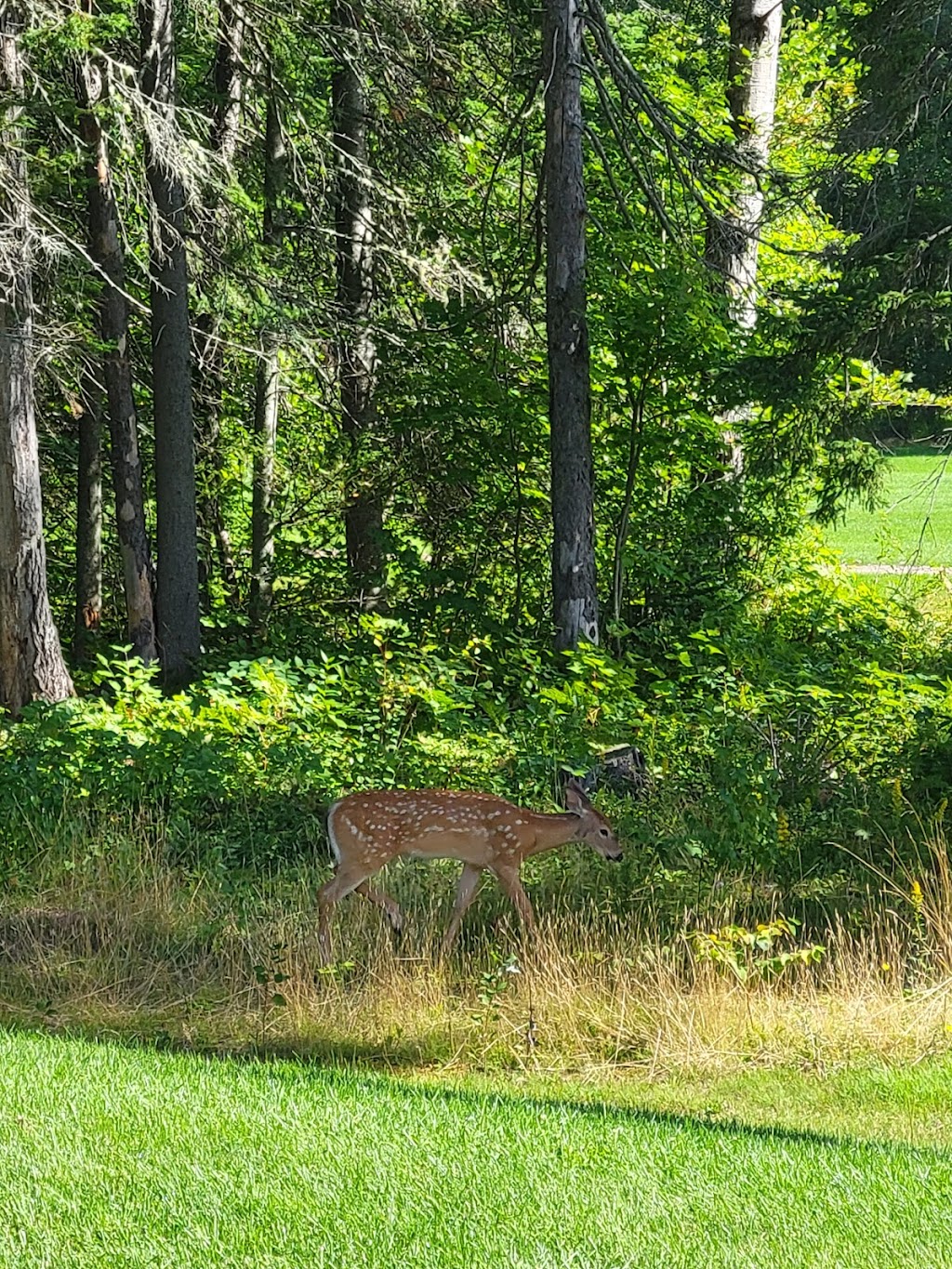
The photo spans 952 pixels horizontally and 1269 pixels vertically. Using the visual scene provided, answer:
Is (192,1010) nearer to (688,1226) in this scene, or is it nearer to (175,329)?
(688,1226)

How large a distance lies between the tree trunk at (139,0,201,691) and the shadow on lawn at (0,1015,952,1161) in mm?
7509

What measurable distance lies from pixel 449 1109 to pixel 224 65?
13.3 metres

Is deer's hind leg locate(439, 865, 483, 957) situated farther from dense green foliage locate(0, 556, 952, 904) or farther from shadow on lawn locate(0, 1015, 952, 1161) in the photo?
shadow on lawn locate(0, 1015, 952, 1161)

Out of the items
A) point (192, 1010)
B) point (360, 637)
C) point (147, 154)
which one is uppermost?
point (147, 154)

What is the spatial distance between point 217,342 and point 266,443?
1.57m

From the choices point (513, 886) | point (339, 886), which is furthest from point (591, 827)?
point (339, 886)

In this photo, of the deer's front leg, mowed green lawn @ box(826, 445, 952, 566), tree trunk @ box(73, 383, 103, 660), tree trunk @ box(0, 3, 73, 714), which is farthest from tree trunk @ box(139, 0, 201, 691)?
mowed green lawn @ box(826, 445, 952, 566)

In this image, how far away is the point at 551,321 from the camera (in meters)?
11.4

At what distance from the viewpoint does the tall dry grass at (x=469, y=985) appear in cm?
692

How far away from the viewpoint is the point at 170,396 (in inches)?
551

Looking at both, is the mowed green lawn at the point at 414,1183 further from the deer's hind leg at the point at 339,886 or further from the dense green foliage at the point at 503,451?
the dense green foliage at the point at 503,451

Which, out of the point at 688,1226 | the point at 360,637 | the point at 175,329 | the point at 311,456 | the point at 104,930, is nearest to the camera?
the point at 688,1226

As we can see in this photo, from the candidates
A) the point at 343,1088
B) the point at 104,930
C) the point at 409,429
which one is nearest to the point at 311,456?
the point at 409,429

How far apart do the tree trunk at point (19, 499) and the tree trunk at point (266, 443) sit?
3.42 m
